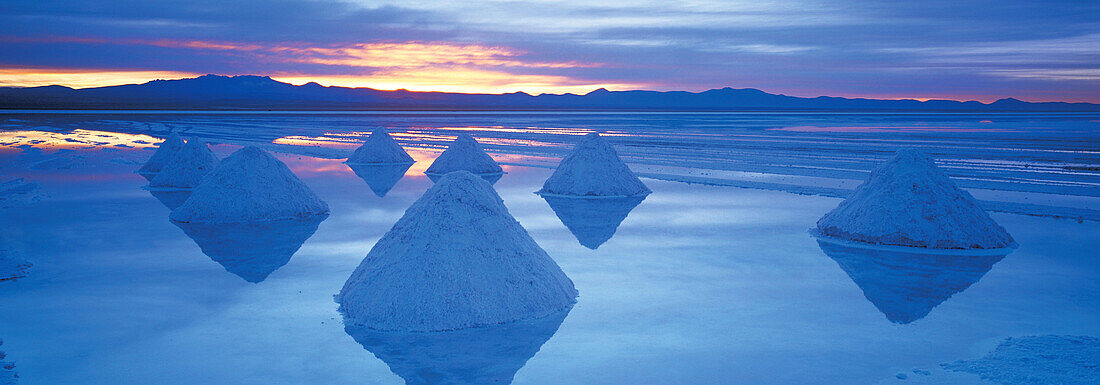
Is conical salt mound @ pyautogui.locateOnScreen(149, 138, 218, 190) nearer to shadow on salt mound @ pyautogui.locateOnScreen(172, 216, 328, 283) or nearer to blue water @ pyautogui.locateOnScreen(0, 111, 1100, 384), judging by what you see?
blue water @ pyautogui.locateOnScreen(0, 111, 1100, 384)

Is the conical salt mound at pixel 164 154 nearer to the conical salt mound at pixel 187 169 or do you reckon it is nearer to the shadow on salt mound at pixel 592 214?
the conical salt mound at pixel 187 169

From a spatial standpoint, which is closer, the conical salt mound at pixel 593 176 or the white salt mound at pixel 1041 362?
the white salt mound at pixel 1041 362

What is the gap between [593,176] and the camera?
1398 cm

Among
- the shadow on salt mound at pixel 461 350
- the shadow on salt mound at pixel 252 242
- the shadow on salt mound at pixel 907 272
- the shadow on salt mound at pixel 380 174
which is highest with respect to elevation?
the shadow on salt mound at pixel 907 272

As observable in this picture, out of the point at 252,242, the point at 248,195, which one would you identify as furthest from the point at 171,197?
the point at 252,242

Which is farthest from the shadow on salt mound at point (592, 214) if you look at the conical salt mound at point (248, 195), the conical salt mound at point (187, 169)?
the conical salt mound at point (187, 169)

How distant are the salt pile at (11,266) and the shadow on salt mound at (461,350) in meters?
4.13

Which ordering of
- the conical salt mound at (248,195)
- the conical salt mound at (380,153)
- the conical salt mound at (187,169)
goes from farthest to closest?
the conical salt mound at (380,153) → the conical salt mound at (187,169) → the conical salt mound at (248,195)

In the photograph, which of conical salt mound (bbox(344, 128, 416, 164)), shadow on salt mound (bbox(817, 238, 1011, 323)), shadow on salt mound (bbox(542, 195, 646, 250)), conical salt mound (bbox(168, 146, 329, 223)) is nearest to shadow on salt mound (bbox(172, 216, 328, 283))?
conical salt mound (bbox(168, 146, 329, 223))

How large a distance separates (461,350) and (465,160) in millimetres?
13431

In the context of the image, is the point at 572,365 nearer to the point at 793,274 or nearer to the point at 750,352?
the point at 750,352

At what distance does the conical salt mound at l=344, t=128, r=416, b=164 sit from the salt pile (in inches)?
501

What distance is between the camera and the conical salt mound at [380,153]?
69.4 ft

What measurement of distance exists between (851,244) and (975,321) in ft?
10.3
